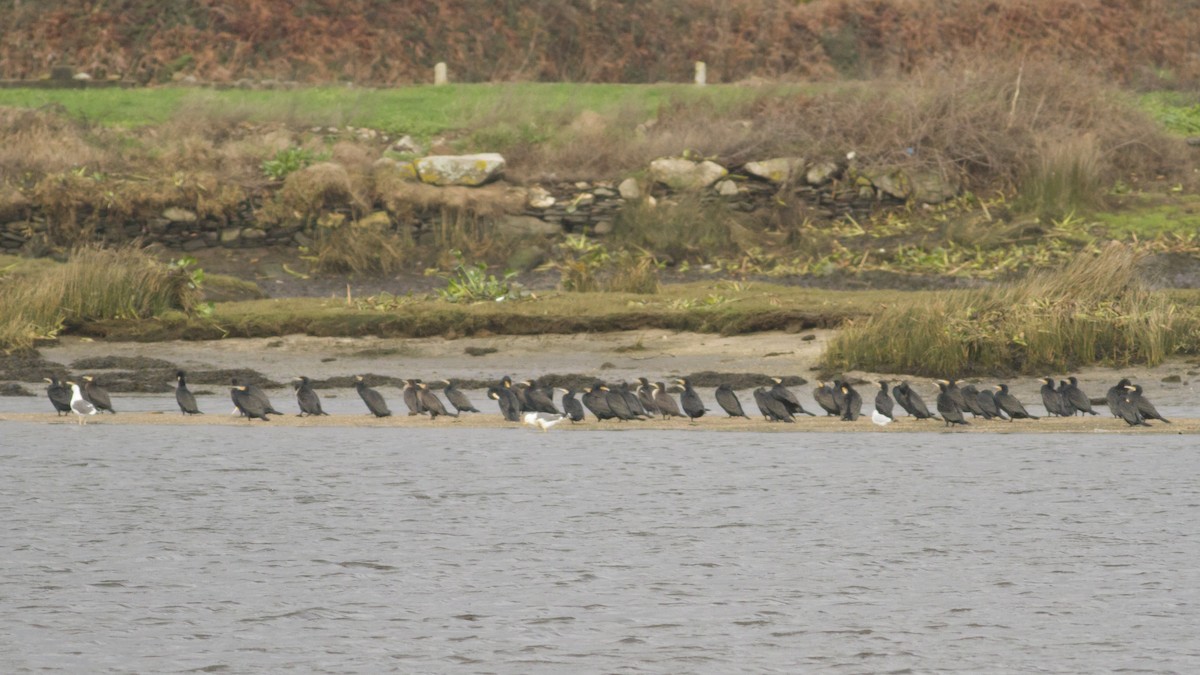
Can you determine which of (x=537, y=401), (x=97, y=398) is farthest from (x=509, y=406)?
(x=97, y=398)

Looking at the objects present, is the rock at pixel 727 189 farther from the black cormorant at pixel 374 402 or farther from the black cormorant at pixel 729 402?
the black cormorant at pixel 374 402

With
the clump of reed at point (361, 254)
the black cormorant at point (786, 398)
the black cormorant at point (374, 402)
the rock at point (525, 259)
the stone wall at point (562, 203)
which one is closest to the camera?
the black cormorant at point (786, 398)

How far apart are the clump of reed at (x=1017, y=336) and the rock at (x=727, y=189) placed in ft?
37.9

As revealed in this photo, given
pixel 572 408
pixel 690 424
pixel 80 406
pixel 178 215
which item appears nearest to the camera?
pixel 690 424

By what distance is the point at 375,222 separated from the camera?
3397 cm

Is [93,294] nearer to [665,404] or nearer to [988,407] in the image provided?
[665,404]

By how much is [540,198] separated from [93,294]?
10.3 meters

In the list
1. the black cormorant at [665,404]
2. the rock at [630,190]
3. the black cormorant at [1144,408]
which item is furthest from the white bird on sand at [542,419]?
the rock at [630,190]

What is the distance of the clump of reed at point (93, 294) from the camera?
26.9 meters

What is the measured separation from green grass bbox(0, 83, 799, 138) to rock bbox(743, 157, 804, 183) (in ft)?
12.1

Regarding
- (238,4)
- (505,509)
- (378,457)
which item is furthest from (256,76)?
(505,509)

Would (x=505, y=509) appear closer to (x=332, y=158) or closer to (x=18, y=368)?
(x=18, y=368)

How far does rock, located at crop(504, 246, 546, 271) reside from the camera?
33.3 metres

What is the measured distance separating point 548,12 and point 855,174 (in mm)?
16577
